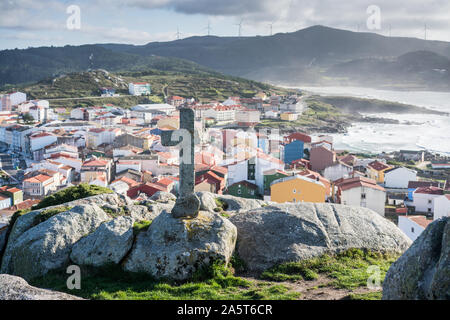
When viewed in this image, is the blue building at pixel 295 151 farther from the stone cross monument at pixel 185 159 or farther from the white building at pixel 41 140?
the stone cross monument at pixel 185 159

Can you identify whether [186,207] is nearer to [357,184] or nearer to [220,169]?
[357,184]

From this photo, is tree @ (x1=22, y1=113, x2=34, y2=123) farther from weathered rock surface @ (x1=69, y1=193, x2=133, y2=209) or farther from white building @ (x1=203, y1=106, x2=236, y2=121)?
weathered rock surface @ (x1=69, y1=193, x2=133, y2=209)

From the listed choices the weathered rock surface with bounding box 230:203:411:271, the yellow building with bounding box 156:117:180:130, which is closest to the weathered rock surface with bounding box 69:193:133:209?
the weathered rock surface with bounding box 230:203:411:271

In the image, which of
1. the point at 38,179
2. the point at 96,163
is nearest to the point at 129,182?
the point at 96,163

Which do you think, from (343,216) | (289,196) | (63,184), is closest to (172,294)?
(343,216)
